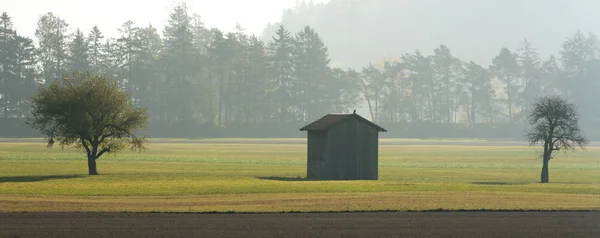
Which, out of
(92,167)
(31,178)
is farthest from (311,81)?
(31,178)

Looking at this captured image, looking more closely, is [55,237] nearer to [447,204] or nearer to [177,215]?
[177,215]

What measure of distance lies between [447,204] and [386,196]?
526 cm

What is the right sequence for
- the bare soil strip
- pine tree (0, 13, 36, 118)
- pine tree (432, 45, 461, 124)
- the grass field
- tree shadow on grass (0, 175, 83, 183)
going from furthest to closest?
pine tree (432, 45, 461, 124)
pine tree (0, 13, 36, 118)
tree shadow on grass (0, 175, 83, 183)
the grass field
the bare soil strip

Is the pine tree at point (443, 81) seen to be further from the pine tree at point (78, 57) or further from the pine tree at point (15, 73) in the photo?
the pine tree at point (15, 73)

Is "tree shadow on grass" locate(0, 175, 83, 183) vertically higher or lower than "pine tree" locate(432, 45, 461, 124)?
lower

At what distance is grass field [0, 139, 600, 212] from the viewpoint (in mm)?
41438

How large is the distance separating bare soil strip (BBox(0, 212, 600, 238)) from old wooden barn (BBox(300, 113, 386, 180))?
2834 cm

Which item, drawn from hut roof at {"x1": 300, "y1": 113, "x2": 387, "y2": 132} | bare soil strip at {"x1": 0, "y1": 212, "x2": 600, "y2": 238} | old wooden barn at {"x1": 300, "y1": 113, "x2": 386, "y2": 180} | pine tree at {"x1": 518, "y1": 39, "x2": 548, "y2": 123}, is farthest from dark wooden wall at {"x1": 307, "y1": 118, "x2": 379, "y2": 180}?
pine tree at {"x1": 518, "y1": 39, "x2": 548, "y2": 123}

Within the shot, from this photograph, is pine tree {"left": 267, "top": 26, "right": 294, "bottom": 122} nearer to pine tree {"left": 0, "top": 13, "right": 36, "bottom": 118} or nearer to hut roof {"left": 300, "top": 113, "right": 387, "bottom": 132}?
pine tree {"left": 0, "top": 13, "right": 36, "bottom": 118}

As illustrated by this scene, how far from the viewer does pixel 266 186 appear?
5350 centimetres

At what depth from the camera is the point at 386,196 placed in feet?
154

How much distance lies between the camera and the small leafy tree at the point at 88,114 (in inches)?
2576

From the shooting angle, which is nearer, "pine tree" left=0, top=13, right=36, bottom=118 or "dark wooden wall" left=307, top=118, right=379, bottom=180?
"dark wooden wall" left=307, top=118, right=379, bottom=180

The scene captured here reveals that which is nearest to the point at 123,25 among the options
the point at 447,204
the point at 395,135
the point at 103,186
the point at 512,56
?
the point at 395,135
